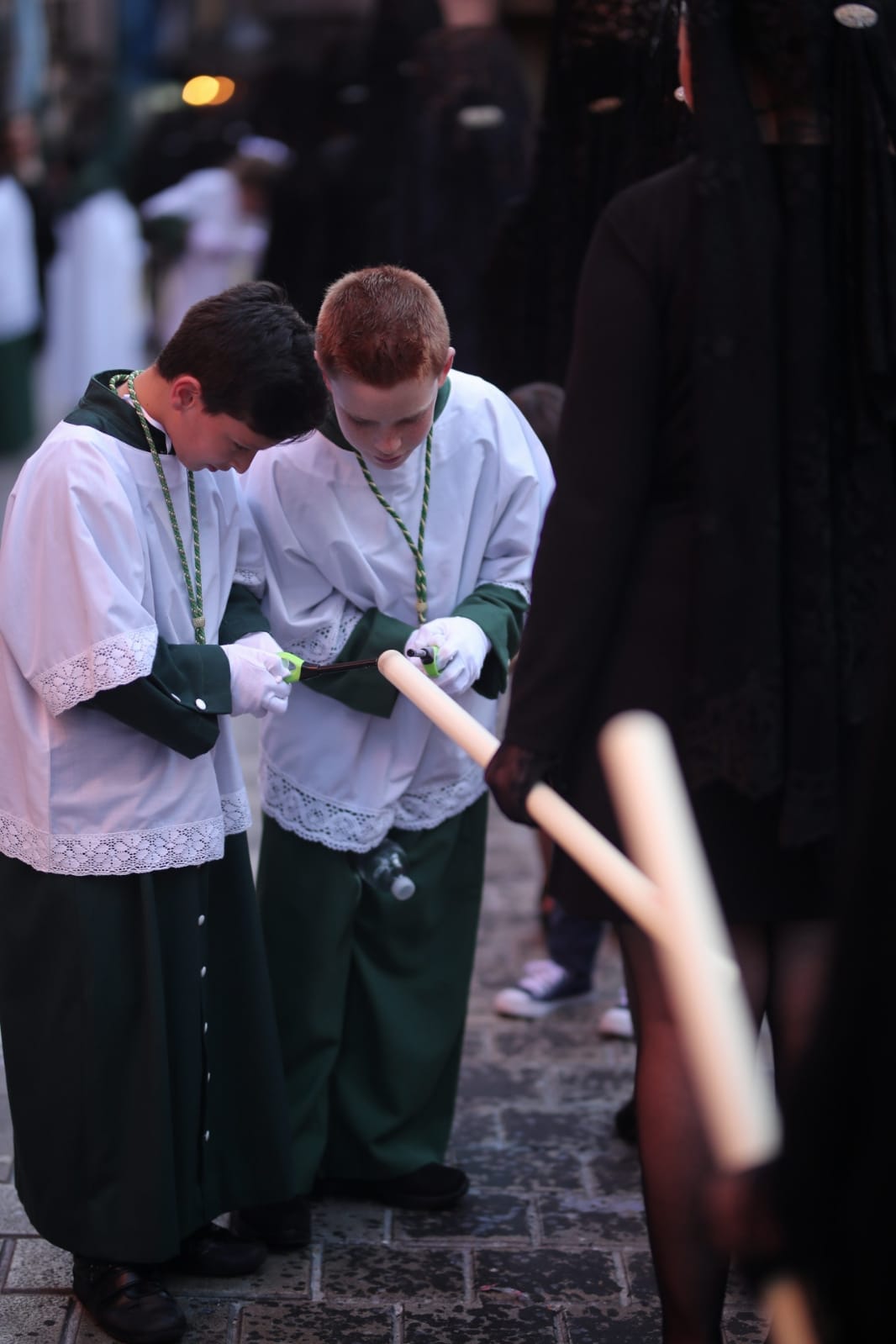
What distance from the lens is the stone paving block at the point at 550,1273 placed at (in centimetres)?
280

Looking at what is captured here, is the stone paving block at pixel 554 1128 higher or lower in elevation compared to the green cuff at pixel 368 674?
lower

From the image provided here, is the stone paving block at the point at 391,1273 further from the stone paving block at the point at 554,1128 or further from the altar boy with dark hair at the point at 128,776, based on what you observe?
the stone paving block at the point at 554,1128

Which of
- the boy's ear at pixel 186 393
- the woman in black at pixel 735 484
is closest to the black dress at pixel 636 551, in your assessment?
the woman in black at pixel 735 484

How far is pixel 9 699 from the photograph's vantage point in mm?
2568

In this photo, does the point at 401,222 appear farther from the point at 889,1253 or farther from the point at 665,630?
the point at 889,1253

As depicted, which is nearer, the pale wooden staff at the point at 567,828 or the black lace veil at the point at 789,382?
the pale wooden staff at the point at 567,828

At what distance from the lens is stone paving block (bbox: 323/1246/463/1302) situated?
110 inches

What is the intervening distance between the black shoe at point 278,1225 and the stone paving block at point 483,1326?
282 millimetres

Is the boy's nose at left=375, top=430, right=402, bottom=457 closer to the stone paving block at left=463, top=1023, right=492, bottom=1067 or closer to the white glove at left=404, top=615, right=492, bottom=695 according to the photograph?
the white glove at left=404, top=615, right=492, bottom=695

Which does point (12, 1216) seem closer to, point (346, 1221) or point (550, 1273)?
point (346, 1221)

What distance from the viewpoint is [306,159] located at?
338 inches

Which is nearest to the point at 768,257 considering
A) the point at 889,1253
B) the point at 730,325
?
the point at 730,325

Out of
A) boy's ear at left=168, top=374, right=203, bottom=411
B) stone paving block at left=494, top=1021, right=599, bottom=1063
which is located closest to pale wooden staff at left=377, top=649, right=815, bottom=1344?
boy's ear at left=168, top=374, right=203, bottom=411

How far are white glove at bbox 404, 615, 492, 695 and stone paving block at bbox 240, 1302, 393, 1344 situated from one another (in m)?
0.97
